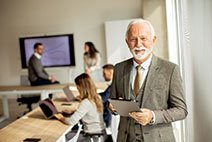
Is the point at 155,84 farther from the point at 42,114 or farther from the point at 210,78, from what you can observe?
the point at 42,114

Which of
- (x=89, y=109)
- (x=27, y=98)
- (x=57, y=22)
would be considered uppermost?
(x=57, y=22)

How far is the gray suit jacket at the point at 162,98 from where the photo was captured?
176 centimetres

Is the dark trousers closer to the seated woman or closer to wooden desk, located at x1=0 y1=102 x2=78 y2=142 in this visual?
wooden desk, located at x1=0 y1=102 x2=78 y2=142

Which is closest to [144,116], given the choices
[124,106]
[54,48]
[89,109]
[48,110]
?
[124,106]

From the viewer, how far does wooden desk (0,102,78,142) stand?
2.97 meters

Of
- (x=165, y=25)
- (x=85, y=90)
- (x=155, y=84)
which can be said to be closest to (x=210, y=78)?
(x=155, y=84)

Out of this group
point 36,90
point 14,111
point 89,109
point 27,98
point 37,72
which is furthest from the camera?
point 14,111

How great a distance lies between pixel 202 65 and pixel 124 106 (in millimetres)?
494

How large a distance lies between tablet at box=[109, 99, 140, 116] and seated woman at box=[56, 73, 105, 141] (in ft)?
5.38

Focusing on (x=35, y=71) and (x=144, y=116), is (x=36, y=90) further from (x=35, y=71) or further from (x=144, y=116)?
(x=144, y=116)

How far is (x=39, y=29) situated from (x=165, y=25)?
193 inches

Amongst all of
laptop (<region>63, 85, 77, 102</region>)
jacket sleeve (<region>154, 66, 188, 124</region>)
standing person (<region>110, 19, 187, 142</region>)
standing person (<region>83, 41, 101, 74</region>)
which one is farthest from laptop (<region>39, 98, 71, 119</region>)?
standing person (<region>83, 41, 101, 74</region>)

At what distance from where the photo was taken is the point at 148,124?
1.81 meters

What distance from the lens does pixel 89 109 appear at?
3578 mm
